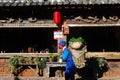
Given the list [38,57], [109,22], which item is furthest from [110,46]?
[38,57]

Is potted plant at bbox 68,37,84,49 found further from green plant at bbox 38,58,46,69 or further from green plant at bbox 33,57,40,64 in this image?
green plant at bbox 33,57,40,64

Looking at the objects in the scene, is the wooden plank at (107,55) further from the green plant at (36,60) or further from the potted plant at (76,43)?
the green plant at (36,60)

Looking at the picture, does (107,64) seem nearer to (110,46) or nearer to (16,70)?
(110,46)

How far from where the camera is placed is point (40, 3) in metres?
18.3

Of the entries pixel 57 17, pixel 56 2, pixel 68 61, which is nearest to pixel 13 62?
pixel 57 17

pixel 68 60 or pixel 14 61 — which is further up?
pixel 68 60

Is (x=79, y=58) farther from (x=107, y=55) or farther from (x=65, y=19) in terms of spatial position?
(x=65, y=19)

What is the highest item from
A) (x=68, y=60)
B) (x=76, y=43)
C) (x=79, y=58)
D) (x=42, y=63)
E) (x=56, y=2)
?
(x=56, y=2)

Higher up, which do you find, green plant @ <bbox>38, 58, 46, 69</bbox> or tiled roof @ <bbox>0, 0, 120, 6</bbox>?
tiled roof @ <bbox>0, 0, 120, 6</bbox>

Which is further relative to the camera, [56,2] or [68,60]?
[56,2]

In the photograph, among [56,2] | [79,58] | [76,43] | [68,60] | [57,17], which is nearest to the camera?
[68,60]

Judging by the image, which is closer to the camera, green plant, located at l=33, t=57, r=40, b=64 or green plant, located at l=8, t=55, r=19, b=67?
green plant, located at l=8, t=55, r=19, b=67

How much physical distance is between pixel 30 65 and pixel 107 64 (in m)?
3.27

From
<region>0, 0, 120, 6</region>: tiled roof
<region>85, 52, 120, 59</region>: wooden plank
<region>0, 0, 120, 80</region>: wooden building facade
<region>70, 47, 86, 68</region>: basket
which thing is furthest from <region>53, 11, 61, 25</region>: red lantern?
<region>85, 52, 120, 59</region>: wooden plank
